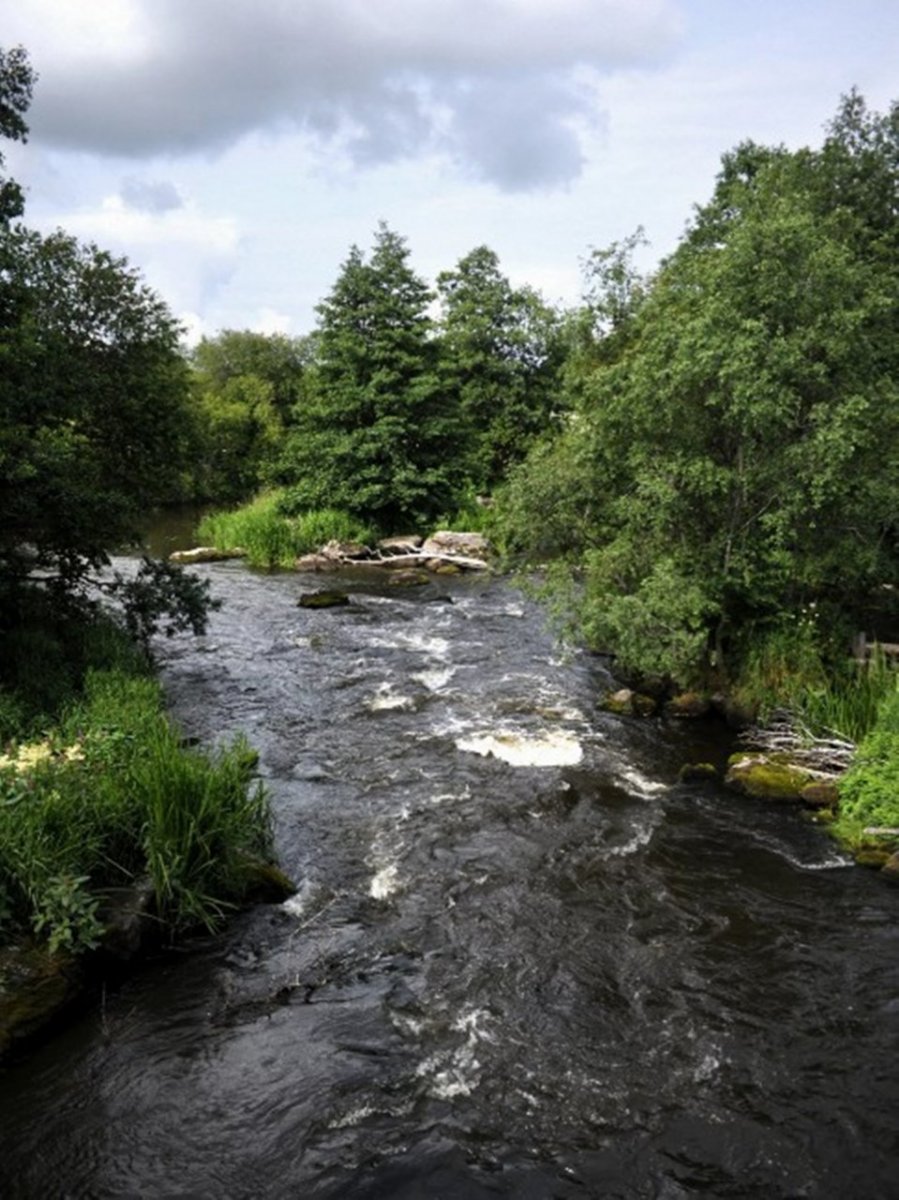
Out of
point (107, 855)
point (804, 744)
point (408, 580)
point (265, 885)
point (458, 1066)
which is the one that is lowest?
point (458, 1066)

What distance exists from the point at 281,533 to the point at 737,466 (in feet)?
82.5

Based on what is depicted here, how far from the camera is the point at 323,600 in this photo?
2839cm

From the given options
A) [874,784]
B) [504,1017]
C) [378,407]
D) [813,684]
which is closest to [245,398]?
[378,407]

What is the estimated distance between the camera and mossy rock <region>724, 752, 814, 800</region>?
44.7 feet

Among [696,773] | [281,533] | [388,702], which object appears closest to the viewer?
[696,773]

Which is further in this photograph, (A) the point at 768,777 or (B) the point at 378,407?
(B) the point at 378,407

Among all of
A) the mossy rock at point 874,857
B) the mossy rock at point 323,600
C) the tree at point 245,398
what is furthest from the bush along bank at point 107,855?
the tree at point 245,398

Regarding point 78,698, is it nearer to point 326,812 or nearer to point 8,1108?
point 326,812

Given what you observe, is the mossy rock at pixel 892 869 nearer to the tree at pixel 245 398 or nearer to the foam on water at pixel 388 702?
the foam on water at pixel 388 702

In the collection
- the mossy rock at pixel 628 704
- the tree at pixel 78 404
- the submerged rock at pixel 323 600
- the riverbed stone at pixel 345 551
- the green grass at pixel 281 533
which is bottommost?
the mossy rock at pixel 628 704

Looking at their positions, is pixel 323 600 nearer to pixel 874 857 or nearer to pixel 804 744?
pixel 804 744

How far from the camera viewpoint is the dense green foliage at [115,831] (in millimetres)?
8406

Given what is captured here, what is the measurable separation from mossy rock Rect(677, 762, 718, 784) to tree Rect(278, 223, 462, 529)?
25.5 m

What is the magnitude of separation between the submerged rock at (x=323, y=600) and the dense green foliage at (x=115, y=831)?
16618 mm
